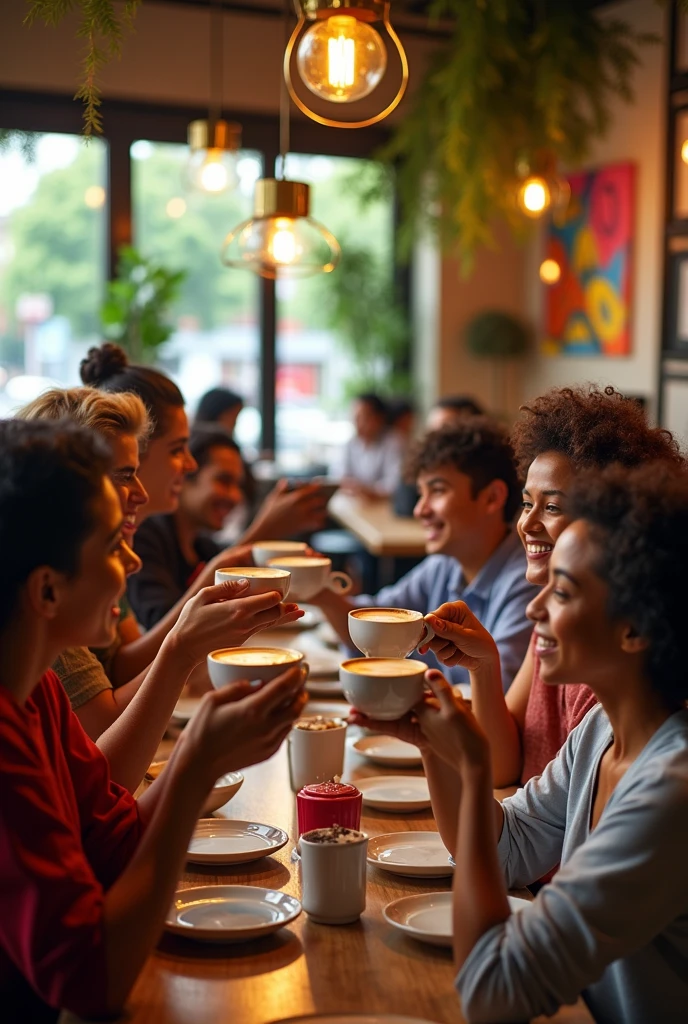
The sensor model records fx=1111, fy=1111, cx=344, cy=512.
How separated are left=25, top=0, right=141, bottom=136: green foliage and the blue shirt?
1349 millimetres

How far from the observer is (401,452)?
7102 millimetres

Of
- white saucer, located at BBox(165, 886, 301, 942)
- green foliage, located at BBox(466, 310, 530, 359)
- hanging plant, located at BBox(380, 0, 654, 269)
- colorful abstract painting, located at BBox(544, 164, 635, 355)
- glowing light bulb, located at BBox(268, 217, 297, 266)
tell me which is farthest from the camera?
green foliage, located at BBox(466, 310, 530, 359)

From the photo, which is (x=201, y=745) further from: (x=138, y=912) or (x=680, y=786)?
(x=680, y=786)

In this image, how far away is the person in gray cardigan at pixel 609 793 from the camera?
1.21 metres

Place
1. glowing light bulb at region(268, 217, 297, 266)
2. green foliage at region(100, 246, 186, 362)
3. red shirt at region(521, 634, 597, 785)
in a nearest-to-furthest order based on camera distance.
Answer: red shirt at region(521, 634, 597, 785) → glowing light bulb at region(268, 217, 297, 266) → green foliage at region(100, 246, 186, 362)

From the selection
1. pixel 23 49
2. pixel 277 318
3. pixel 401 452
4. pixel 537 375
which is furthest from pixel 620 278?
pixel 23 49

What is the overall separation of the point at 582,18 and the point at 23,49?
383 cm

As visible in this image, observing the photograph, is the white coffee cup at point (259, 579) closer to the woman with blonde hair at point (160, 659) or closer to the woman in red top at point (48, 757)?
the woman with blonde hair at point (160, 659)

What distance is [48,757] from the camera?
1360mm

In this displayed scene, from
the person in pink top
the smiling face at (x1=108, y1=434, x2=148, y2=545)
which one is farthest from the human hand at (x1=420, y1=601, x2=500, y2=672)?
the smiling face at (x1=108, y1=434, x2=148, y2=545)

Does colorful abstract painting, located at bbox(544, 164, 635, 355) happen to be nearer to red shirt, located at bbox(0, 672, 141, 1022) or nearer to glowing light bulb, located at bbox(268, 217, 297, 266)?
glowing light bulb, located at bbox(268, 217, 297, 266)

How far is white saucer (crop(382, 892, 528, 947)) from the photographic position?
1.39 m

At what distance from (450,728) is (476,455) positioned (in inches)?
64.9

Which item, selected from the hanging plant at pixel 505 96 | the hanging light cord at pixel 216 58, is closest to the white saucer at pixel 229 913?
the hanging plant at pixel 505 96
